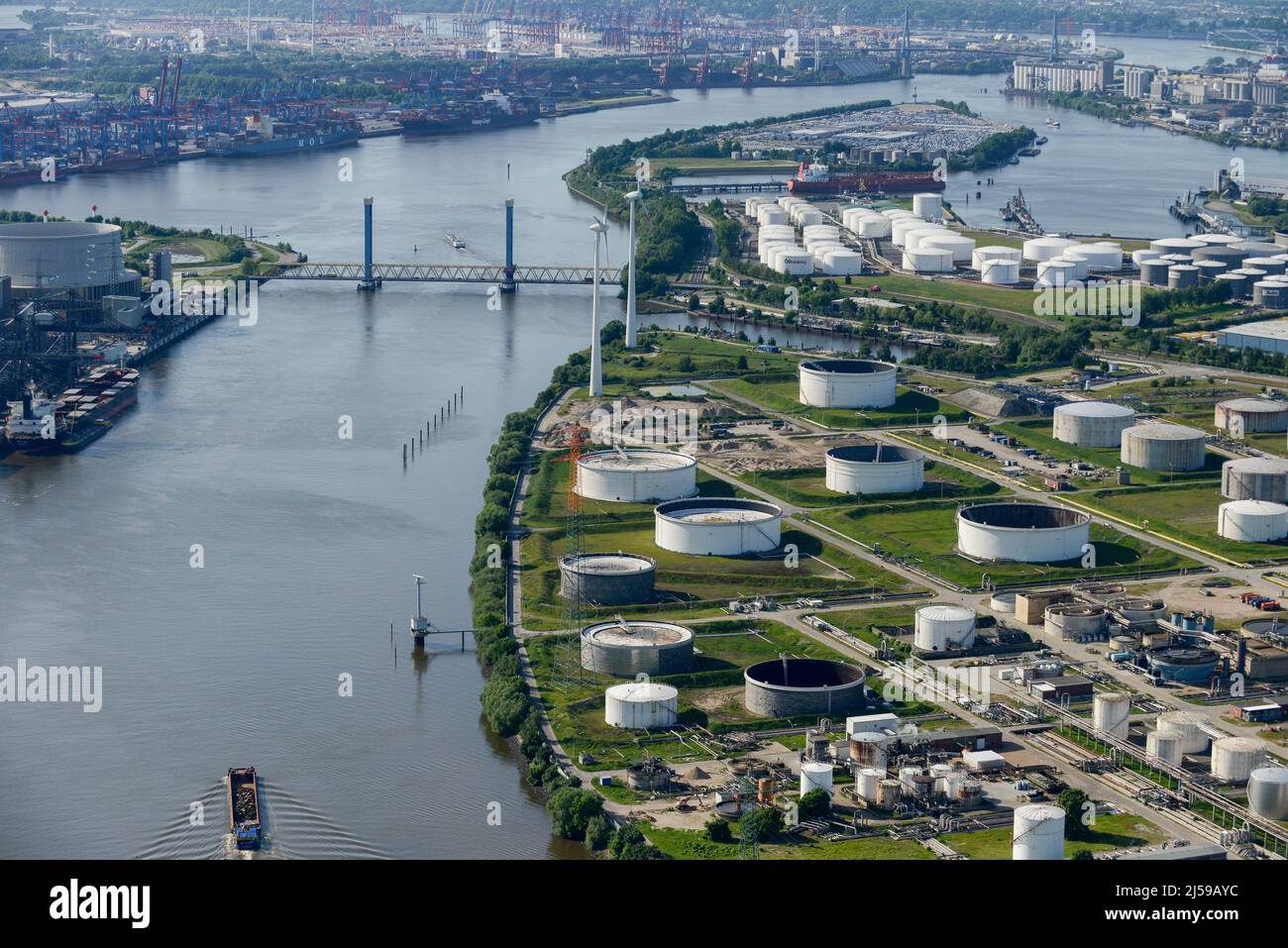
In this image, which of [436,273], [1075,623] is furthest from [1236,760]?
[436,273]

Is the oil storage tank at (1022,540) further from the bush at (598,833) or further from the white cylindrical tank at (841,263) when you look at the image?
the white cylindrical tank at (841,263)

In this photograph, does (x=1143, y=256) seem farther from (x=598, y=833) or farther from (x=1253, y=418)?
(x=598, y=833)

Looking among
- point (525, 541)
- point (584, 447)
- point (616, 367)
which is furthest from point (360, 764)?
point (616, 367)

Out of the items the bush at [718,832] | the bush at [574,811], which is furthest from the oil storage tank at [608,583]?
the bush at [718,832]
